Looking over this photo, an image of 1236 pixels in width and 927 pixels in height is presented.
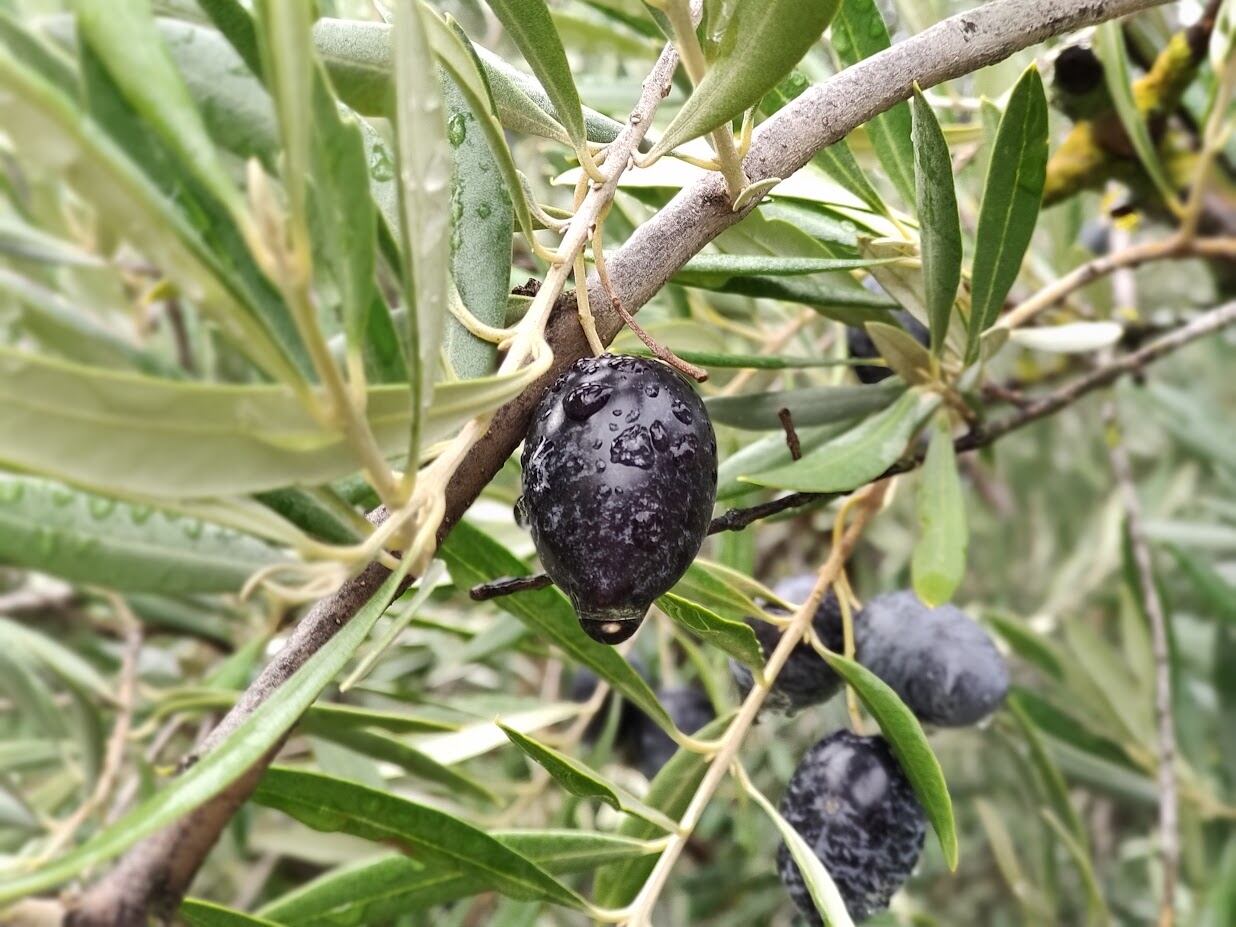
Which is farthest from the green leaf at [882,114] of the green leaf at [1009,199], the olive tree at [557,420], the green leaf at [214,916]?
the green leaf at [214,916]

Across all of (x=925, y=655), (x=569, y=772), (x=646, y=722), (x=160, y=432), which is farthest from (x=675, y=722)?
(x=160, y=432)

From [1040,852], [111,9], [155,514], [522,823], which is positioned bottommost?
[1040,852]

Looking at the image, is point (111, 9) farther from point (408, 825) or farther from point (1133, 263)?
point (1133, 263)

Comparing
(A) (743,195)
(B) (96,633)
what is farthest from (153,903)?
(B) (96,633)

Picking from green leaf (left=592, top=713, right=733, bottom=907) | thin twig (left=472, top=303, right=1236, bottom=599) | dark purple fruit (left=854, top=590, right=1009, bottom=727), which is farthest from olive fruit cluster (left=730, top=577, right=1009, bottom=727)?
green leaf (left=592, top=713, right=733, bottom=907)

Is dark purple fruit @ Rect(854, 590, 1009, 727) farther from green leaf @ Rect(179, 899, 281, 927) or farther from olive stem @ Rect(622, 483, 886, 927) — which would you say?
green leaf @ Rect(179, 899, 281, 927)

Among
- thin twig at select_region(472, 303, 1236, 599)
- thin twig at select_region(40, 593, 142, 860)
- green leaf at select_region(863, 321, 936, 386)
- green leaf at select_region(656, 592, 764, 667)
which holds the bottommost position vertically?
thin twig at select_region(40, 593, 142, 860)

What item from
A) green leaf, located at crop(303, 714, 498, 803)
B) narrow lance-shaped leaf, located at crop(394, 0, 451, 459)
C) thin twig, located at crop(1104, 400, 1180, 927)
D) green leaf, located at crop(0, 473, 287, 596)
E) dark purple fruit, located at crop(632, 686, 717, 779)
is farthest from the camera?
dark purple fruit, located at crop(632, 686, 717, 779)
